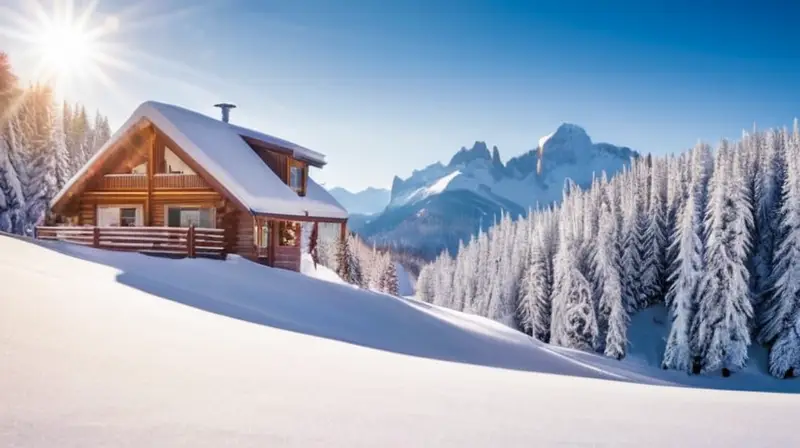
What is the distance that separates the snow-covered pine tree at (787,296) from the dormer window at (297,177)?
121 feet

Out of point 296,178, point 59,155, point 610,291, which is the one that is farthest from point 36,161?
point 610,291

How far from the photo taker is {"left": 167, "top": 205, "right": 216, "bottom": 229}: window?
24.5 m

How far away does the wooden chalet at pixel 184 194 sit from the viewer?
22.4 m

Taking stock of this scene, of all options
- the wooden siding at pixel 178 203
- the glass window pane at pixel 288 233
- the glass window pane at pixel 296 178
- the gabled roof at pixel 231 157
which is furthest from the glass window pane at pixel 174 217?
the glass window pane at pixel 296 178

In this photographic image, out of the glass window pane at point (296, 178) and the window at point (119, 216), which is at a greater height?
the glass window pane at point (296, 178)

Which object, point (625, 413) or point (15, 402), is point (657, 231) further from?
point (15, 402)

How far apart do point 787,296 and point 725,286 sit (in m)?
4.31

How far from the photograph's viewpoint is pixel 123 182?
2494 cm

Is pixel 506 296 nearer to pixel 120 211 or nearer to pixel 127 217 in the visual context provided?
pixel 127 217

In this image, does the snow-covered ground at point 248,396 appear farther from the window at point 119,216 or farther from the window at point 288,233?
the window at point 288,233

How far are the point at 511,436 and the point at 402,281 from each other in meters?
175

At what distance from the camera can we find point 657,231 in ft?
182

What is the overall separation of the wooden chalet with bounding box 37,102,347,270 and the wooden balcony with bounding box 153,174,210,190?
5cm

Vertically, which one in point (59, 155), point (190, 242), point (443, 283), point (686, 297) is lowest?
point (443, 283)
